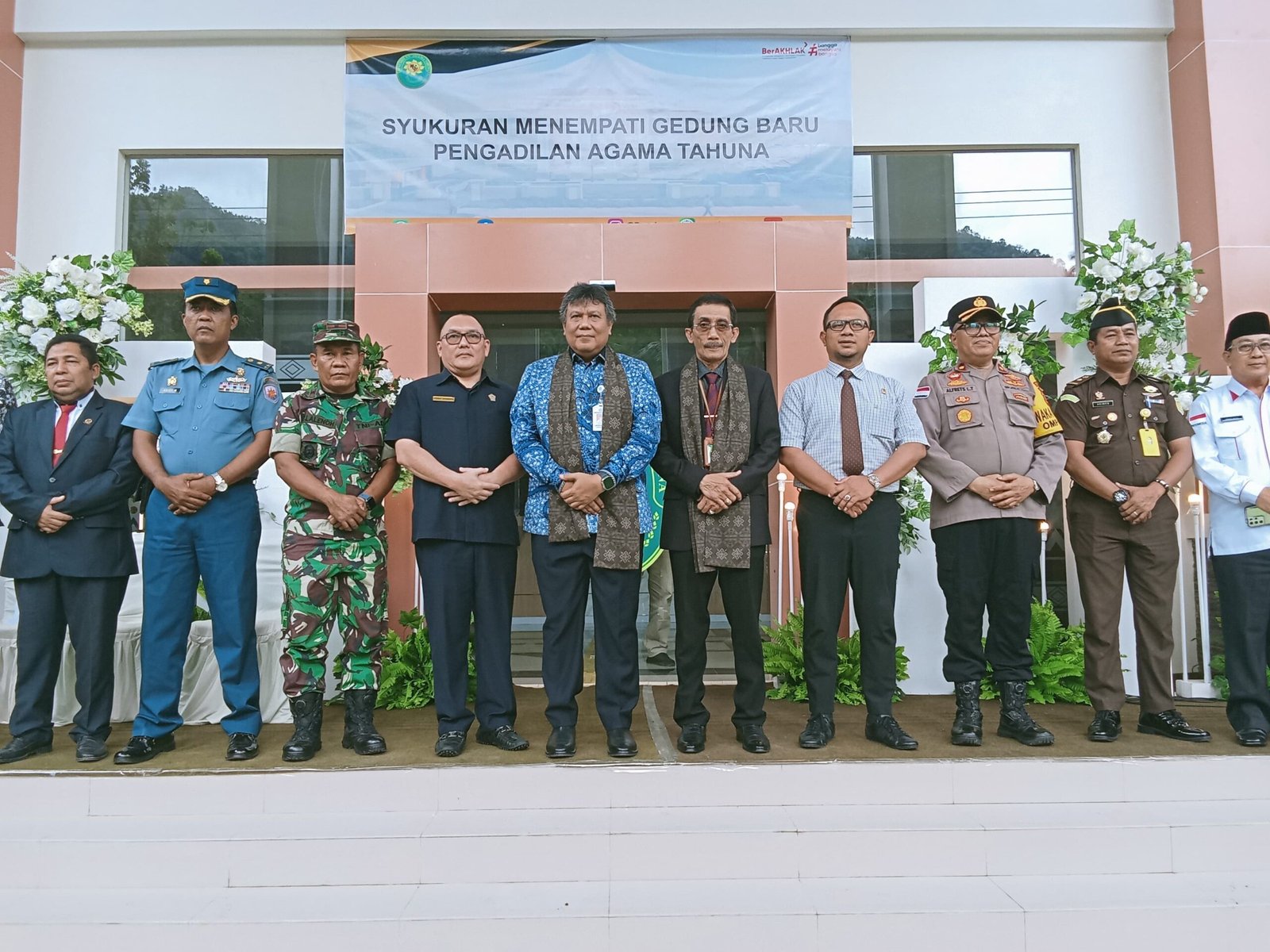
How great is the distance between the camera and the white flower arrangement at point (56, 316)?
4.23 meters

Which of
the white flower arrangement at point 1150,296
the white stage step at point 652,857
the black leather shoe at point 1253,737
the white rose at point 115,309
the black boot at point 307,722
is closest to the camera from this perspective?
the white stage step at point 652,857

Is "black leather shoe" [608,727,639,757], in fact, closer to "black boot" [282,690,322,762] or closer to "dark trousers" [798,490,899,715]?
"dark trousers" [798,490,899,715]

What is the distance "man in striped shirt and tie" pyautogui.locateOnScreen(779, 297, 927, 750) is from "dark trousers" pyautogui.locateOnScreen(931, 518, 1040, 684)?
0.27 m

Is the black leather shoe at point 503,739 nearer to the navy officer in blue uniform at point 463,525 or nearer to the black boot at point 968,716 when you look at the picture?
the navy officer in blue uniform at point 463,525

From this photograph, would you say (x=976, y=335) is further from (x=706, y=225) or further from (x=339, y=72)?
(x=339, y=72)

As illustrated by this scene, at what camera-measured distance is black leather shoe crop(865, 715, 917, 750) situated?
10.4ft

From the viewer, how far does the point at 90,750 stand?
3.17 meters

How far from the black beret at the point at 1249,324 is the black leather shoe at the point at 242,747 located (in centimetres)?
412

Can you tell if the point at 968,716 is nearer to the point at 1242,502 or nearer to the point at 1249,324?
the point at 1242,502

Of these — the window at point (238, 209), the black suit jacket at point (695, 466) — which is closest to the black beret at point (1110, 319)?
the black suit jacket at point (695, 466)

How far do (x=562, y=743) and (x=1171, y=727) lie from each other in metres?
2.30

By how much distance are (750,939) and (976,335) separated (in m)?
2.35

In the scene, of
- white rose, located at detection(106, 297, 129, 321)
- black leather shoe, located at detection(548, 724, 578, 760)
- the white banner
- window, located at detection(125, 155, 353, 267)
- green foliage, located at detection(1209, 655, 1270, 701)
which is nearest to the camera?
black leather shoe, located at detection(548, 724, 578, 760)

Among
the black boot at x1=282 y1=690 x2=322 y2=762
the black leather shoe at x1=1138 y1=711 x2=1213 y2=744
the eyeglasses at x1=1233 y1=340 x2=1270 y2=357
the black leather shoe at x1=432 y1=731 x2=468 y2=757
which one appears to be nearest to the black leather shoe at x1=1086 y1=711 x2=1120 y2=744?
the black leather shoe at x1=1138 y1=711 x2=1213 y2=744
